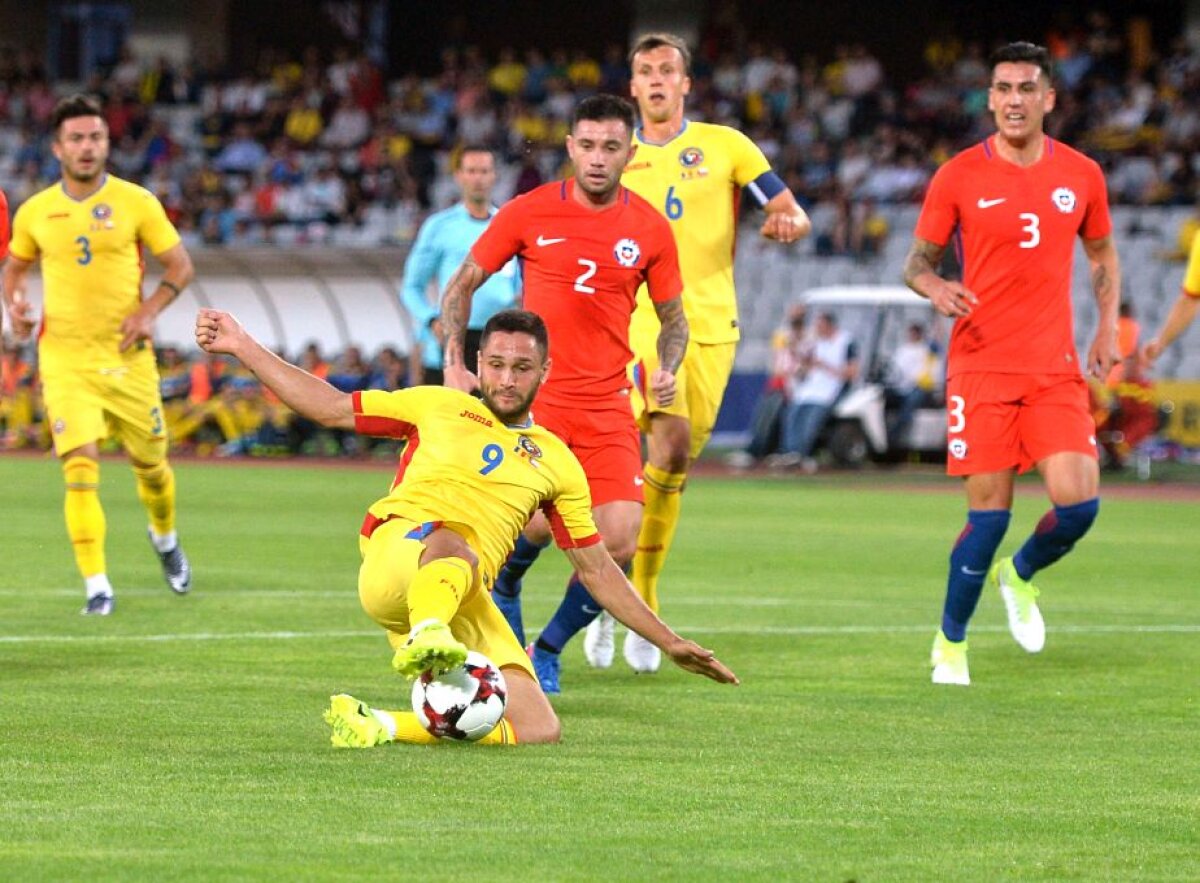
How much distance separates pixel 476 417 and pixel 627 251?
1782 mm

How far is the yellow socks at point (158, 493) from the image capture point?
12625 millimetres

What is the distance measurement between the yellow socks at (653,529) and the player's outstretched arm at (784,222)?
47.6 inches

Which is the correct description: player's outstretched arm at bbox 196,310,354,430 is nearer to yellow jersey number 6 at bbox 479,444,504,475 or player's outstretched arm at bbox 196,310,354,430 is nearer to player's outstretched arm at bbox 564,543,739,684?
yellow jersey number 6 at bbox 479,444,504,475

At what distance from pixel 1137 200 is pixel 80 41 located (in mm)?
23841

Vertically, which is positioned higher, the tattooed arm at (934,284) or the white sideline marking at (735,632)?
the tattooed arm at (934,284)

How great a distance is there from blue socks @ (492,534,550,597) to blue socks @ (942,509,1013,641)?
1.76 meters

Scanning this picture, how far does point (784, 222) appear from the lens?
33.1ft

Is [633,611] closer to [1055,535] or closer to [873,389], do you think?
[1055,535]

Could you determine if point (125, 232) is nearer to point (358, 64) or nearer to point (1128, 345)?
point (1128, 345)

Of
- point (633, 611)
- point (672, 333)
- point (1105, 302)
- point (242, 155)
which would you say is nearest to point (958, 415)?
point (1105, 302)

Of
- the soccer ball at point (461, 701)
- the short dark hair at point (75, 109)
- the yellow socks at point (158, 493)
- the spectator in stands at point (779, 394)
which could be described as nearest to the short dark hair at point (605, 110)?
the soccer ball at point (461, 701)

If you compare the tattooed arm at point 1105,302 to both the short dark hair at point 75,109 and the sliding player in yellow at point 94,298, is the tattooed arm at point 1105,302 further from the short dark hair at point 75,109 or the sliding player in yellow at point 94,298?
the short dark hair at point 75,109

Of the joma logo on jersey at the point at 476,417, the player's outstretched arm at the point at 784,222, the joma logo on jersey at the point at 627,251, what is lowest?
the joma logo on jersey at the point at 476,417

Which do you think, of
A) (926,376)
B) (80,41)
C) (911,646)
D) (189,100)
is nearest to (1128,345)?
(926,376)
